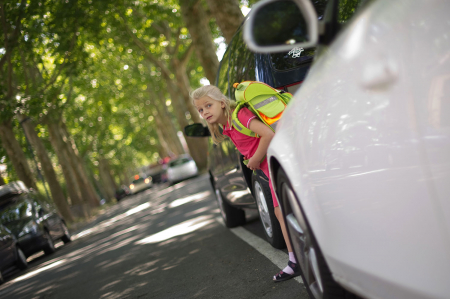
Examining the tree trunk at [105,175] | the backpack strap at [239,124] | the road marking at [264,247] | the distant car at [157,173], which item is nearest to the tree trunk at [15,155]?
the road marking at [264,247]

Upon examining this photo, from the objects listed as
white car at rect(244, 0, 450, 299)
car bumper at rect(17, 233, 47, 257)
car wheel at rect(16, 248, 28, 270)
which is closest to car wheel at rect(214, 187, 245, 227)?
white car at rect(244, 0, 450, 299)

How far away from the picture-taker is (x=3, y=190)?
44.1ft

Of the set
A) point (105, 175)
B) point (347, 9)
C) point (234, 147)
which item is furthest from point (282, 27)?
point (105, 175)

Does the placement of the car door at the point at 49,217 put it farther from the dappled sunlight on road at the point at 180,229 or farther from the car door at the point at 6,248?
the dappled sunlight on road at the point at 180,229

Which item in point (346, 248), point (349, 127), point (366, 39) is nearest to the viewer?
point (366, 39)

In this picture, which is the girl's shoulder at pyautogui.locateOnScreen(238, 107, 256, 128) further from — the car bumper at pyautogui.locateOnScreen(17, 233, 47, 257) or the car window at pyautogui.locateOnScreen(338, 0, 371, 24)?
the car bumper at pyautogui.locateOnScreen(17, 233, 47, 257)

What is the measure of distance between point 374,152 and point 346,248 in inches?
20.1

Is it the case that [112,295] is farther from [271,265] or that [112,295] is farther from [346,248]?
[346,248]

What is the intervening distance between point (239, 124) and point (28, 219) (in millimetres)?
9942

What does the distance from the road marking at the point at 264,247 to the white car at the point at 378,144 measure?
6.65ft

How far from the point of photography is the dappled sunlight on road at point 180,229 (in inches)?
357

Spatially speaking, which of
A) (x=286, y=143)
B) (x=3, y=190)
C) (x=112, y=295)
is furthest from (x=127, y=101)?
(x=286, y=143)

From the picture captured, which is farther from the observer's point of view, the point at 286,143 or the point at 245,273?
the point at 245,273

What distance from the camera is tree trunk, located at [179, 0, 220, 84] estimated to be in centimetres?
2003
